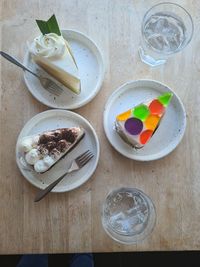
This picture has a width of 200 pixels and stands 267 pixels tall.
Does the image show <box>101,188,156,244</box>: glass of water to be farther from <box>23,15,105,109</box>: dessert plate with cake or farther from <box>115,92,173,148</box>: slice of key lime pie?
<box>23,15,105,109</box>: dessert plate with cake

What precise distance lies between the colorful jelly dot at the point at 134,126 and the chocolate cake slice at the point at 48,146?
0.41ft

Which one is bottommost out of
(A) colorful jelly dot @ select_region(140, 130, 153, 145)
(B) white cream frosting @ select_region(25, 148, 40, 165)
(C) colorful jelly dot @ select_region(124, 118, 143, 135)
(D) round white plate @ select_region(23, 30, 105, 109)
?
(B) white cream frosting @ select_region(25, 148, 40, 165)

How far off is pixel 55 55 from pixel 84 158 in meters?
0.28

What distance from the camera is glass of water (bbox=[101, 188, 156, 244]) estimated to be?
97cm

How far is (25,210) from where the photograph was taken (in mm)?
990

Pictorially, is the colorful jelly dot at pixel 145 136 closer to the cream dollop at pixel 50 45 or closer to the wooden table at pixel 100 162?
the wooden table at pixel 100 162

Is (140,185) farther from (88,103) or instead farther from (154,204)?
(88,103)

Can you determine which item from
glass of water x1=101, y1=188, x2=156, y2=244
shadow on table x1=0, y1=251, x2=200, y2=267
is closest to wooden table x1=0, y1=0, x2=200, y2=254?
glass of water x1=101, y1=188, x2=156, y2=244

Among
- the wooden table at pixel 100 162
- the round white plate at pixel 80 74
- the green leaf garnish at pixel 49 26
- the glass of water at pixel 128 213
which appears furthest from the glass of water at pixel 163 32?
the glass of water at pixel 128 213

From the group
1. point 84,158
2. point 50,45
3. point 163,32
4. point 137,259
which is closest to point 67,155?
point 84,158

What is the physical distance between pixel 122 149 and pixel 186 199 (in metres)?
0.21

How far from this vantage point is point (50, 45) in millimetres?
976

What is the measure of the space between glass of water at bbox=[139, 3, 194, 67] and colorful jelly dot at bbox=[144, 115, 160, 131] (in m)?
0.17

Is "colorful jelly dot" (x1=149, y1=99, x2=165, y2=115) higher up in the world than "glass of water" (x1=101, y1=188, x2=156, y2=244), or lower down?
higher up
